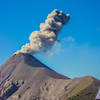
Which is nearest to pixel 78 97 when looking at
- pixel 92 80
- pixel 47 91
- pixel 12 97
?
pixel 92 80

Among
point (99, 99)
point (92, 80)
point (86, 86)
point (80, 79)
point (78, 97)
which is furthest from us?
point (80, 79)

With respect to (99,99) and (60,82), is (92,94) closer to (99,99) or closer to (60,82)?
(60,82)

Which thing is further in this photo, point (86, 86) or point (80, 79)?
point (80, 79)

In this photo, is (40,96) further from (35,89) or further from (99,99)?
(99,99)

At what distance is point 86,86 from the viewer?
155375 mm

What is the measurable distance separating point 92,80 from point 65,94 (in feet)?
65.5

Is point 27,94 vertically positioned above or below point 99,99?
above

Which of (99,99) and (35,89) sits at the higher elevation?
(35,89)

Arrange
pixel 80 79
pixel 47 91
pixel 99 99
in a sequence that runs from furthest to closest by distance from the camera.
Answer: pixel 47 91 < pixel 80 79 < pixel 99 99

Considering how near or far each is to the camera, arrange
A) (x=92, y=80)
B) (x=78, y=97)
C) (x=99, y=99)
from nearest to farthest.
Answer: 1. (x=99, y=99)
2. (x=78, y=97)
3. (x=92, y=80)

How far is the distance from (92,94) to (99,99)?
355 feet

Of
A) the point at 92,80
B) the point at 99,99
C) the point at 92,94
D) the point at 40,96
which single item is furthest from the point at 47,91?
the point at 99,99

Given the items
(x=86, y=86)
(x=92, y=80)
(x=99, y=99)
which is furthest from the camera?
(x=92, y=80)

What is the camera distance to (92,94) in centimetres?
13938
